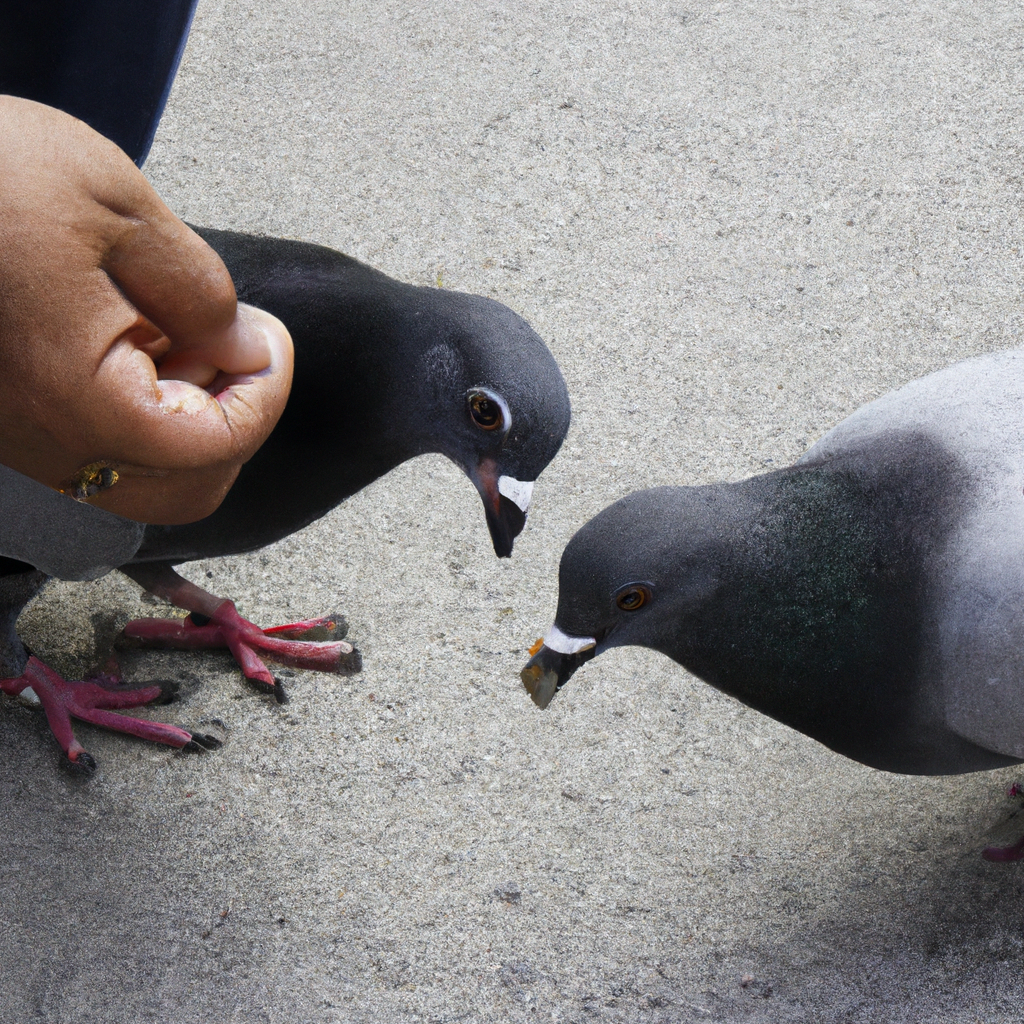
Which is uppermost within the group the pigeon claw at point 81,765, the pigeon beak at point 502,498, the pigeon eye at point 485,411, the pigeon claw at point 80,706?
the pigeon eye at point 485,411

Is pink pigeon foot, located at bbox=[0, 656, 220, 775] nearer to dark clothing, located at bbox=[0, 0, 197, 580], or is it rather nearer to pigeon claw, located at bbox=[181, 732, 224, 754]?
pigeon claw, located at bbox=[181, 732, 224, 754]

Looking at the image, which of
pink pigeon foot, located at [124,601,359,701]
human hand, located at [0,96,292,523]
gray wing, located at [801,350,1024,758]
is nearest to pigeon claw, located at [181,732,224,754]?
pink pigeon foot, located at [124,601,359,701]

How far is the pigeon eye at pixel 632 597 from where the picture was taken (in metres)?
2.23

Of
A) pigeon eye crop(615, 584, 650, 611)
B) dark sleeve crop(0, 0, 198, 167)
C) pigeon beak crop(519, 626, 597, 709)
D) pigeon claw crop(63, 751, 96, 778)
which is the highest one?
dark sleeve crop(0, 0, 198, 167)

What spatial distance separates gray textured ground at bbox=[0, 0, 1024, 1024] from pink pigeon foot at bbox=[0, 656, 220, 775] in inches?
2.6

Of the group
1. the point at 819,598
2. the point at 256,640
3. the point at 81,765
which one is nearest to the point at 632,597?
the point at 819,598

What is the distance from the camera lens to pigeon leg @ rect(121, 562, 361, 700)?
3166 mm

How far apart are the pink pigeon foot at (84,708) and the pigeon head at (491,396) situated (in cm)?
108

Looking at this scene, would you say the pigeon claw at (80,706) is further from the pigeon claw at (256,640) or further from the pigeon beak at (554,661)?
the pigeon beak at (554,661)

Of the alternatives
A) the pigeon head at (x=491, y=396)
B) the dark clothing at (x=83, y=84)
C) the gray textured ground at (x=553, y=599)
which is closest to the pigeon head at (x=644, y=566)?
the pigeon head at (x=491, y=396)

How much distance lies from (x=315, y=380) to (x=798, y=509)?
1.08 metres

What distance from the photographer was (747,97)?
4809 mm

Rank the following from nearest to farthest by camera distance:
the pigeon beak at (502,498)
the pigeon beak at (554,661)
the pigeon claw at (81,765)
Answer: the pigeon beak at (554,661) < the pigeon beak at (502,498) < the pigeon claw at (81,765)

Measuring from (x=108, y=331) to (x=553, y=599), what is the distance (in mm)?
2069
